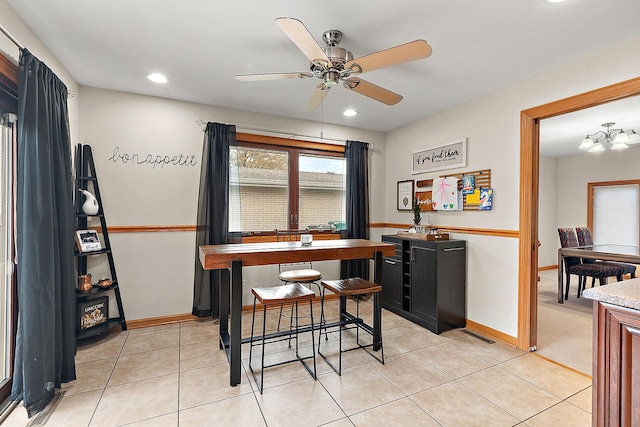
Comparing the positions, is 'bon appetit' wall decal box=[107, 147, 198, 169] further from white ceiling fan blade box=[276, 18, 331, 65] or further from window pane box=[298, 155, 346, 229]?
white ceiling fan blade box=[276, 18, 331, 65]

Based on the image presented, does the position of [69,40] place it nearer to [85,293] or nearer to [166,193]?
[166,193]

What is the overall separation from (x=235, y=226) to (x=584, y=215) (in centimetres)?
709

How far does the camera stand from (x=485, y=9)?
1.87m

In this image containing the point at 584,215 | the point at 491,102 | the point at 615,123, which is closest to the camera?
the point at 491,102

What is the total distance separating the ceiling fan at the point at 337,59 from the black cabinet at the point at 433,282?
1.73 m

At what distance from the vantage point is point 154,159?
3363mm

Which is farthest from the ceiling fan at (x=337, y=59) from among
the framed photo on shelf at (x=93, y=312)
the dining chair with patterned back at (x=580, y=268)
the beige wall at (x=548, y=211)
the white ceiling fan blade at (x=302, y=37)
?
the beige wall at (x=548, y=211)

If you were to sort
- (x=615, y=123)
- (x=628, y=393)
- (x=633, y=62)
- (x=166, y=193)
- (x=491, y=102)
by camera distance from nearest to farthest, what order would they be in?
(x=628, y=393), (x=633, y=62), (x=491, y=102), (x=166, y=193), (x=615, y=123)

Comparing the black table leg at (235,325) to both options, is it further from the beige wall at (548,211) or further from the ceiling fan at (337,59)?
the beige wall at (548,211)

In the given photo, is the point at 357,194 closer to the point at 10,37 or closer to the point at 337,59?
the point at 337,59

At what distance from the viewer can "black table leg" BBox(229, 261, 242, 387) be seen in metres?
2.21

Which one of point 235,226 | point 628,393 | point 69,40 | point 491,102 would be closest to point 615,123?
point 491,102

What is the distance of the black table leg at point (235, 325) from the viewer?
2.21m

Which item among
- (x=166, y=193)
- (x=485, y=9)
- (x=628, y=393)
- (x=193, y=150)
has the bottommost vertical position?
(x=628, y=393)
